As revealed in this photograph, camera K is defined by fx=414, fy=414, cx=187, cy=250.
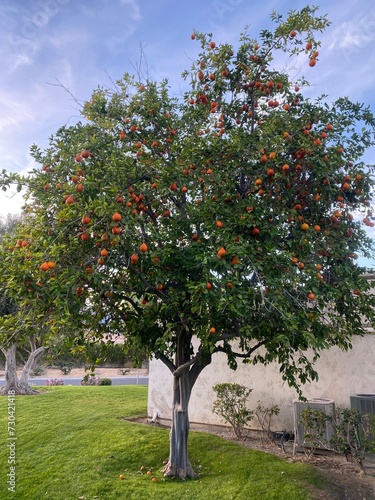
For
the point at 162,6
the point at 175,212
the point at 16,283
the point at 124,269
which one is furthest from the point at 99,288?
the point at 162,6

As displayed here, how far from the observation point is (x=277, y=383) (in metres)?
9.73

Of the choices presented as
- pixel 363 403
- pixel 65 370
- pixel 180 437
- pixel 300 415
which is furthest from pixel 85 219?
pixel 65 370

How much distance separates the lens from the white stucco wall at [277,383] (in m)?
8.79

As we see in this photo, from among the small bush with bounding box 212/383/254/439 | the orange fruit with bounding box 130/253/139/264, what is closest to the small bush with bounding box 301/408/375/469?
the small bush with bounding box 212/383/254/439

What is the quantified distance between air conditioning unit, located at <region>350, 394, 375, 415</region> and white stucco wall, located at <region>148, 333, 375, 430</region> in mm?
868

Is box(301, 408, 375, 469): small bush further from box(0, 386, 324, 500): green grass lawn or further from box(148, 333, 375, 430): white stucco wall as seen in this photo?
box(148, 333, 375, 430): white stucco wall

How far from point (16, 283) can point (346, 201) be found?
515 cm

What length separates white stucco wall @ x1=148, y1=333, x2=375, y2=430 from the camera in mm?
8789

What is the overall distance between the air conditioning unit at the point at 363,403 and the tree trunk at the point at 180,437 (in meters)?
3.26

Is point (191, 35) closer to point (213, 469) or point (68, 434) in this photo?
point (213, 469)

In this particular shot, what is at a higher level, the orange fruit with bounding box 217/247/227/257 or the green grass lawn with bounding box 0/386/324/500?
the orange fruit with bounding box 217/247/227/257

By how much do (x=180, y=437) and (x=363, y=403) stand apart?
3.56 meters

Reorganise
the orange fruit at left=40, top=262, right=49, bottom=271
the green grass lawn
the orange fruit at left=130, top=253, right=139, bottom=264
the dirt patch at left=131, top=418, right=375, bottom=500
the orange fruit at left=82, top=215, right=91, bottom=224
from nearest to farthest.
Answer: the orange fruit at left=40, top=262, right=49, bottom=271 < the orange fruit at left=82, top=215, right=91, bottom=224 < the orange fruit at left=130, top=253, right=139, bottom=264 < the dirt patch at left=131, top=418, right=375, bottom=500 < the green grass lawn

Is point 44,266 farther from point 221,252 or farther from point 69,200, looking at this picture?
point 221,252
